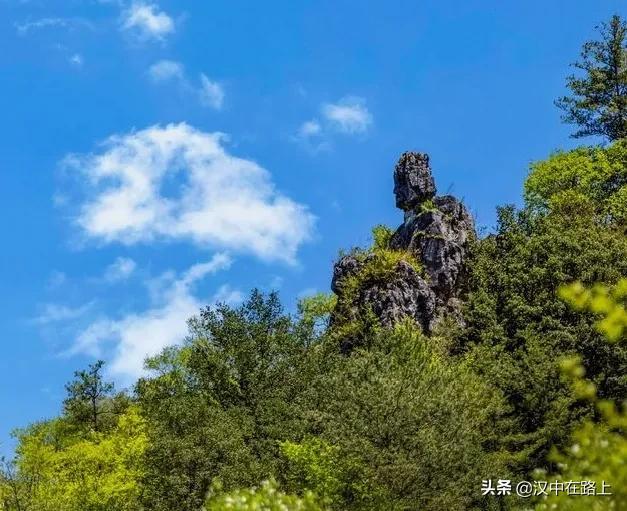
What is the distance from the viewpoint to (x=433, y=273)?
230 feet

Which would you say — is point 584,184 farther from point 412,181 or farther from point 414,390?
point 414,390

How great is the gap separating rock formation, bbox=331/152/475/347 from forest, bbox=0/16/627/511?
0.23 m

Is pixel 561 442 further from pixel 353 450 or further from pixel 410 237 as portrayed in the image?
pixel 410 237

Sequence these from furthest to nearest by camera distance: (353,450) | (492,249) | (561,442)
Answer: (492,249) < (561,442) < (353,450)

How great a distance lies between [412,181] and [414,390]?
42.9 meters

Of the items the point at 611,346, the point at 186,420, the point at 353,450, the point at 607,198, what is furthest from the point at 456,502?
the point at 607,198

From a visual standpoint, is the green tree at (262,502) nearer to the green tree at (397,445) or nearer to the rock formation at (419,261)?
the green tree at (397,445)

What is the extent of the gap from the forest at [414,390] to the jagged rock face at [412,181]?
34 cm

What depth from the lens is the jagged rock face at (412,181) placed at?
3039 inches

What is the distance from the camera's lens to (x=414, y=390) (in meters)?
37.0

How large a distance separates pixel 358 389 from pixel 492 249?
35.9m

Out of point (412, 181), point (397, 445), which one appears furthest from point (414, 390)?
point (412, 181)

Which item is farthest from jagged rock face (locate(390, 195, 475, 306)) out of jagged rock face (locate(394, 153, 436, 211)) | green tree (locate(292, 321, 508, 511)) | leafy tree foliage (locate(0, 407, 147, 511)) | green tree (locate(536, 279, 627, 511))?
green tree (locate(536, 279, 627, 511))

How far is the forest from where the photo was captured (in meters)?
34.8
